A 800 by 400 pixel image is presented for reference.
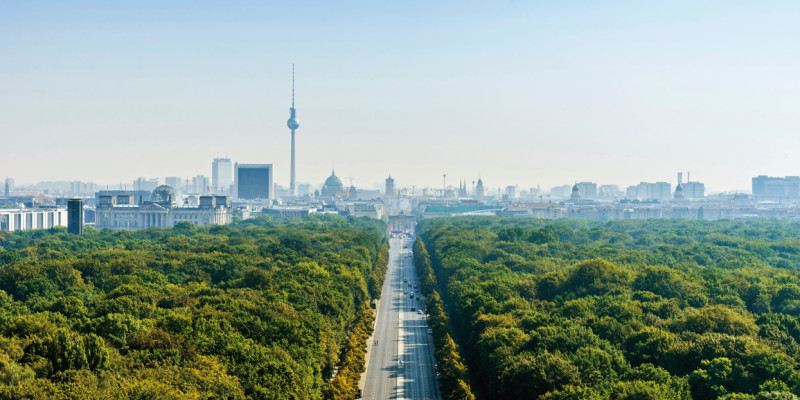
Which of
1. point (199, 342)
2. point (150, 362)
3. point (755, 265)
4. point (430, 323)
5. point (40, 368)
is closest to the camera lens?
point (40, 368)

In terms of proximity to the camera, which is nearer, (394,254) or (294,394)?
(294,394)

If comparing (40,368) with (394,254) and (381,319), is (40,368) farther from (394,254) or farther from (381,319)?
(394,254)

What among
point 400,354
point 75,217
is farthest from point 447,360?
point 75,217

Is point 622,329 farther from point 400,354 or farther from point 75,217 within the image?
point 75,217

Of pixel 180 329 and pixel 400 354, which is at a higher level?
pixel 180 329

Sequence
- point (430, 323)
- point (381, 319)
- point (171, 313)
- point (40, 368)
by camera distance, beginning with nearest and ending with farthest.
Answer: point (40, 368)
point (171, 313)
point (430, 323)
point (381, 319)

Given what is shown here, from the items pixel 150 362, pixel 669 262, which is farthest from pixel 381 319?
pixel 150 362
